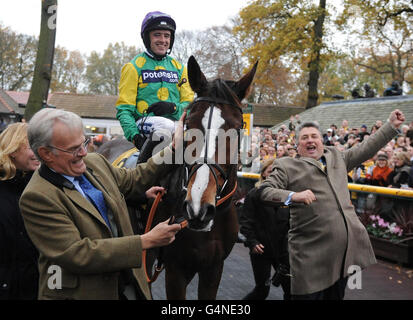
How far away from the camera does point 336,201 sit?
3.26 meters

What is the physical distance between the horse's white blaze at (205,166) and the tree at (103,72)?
47.8 meters

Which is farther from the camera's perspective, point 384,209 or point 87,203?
point 384,209

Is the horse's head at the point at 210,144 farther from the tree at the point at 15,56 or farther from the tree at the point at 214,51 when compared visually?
the tree at the point at 15,56

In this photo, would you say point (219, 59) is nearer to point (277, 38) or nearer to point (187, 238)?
point (277, 38)

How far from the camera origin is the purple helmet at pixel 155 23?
12.1 feet

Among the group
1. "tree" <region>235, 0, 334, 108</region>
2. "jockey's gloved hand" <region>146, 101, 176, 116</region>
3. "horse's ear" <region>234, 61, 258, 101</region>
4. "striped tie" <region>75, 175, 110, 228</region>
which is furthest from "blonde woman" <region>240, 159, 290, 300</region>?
"tree" <region>235, 0, 334, 108</region>

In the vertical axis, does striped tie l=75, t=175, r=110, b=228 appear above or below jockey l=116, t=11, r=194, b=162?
below

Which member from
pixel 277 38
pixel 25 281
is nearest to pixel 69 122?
pixel 25 281

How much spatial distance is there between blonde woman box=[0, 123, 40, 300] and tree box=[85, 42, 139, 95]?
157ft

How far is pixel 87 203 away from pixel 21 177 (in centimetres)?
79

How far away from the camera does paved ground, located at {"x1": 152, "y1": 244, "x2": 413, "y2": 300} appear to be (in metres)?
5.07

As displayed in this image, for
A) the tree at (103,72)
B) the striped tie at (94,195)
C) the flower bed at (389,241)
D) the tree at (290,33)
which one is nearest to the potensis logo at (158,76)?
the striped tie at (94,195)

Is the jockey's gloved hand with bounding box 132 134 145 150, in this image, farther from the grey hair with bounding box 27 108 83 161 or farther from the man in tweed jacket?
the grey hair with bounding box 27 108 83 161
